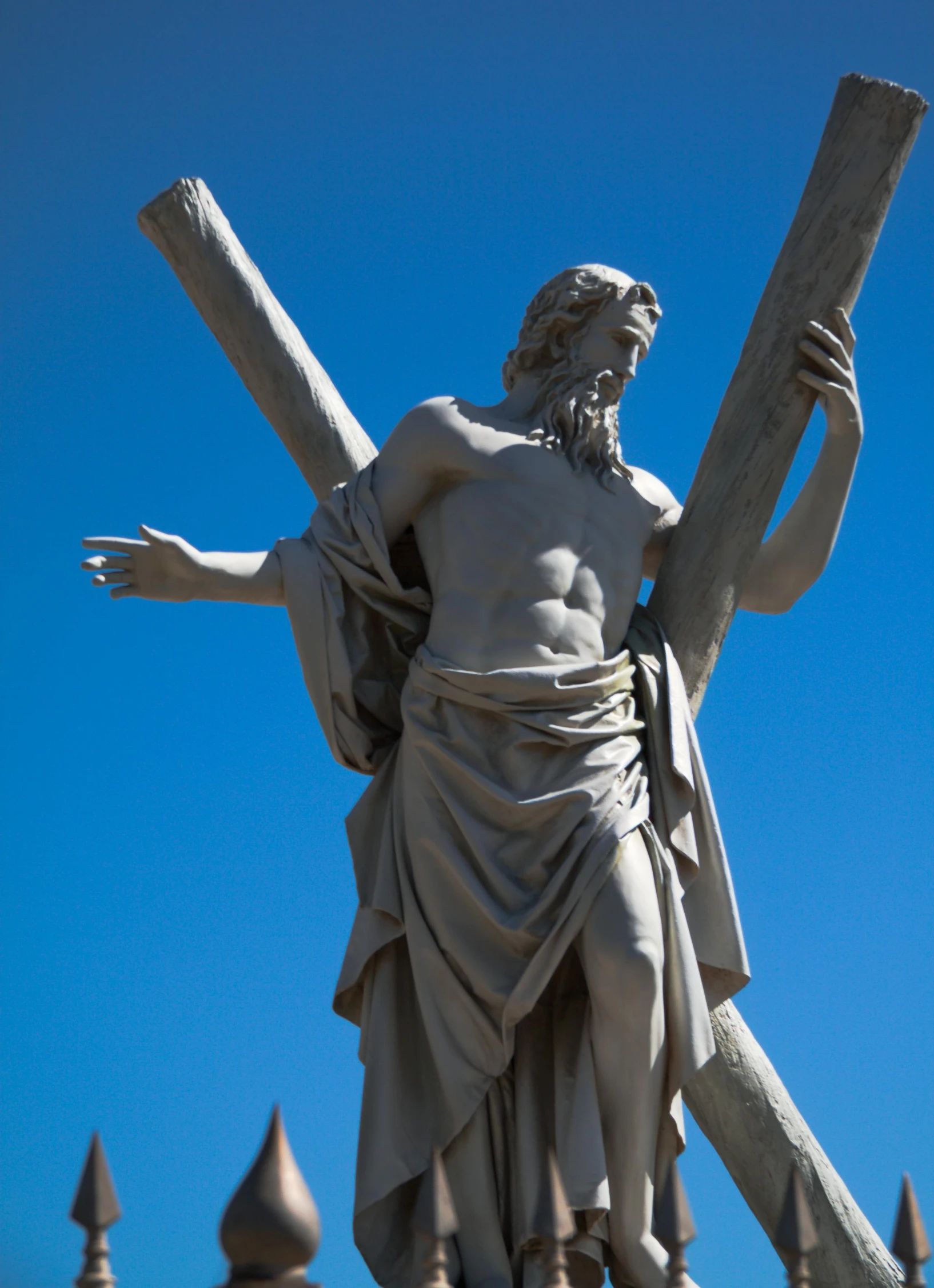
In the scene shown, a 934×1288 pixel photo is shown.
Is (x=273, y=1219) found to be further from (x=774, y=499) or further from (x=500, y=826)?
(x=774, y=499)

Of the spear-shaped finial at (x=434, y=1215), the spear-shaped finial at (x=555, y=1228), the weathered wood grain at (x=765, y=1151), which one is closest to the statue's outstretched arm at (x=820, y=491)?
the weathered wood grain at (x=765, y=1151)

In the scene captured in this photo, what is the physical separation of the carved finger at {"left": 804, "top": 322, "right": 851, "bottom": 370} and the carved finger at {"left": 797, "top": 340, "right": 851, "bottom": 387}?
18mm

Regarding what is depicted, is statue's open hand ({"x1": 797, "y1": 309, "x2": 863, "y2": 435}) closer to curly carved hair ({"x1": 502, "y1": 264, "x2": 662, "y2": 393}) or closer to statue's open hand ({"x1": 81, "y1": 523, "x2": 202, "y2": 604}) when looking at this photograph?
curly carved hair ({"x1": 502, "y1": 264, "x2": 662, "y2": 393})

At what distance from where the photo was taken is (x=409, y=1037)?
20.8 feet

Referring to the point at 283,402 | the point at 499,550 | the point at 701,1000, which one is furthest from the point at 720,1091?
the point at 283,402

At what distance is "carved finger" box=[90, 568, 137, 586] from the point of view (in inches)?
262

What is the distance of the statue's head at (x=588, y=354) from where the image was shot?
683cm

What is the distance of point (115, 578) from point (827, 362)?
2.82 meters

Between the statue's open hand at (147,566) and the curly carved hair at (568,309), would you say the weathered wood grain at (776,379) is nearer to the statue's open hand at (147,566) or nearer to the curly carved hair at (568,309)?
the curly carved hair at (568,309)

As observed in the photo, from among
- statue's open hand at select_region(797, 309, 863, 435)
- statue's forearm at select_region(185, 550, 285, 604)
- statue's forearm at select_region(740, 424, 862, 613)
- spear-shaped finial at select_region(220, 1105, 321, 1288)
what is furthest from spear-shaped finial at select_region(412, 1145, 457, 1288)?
statue's open hand at select_region(797, 309, 863, 435)

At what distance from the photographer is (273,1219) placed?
11.8 ft

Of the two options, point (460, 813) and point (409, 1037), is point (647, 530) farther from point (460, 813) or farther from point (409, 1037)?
point (409, 1037)

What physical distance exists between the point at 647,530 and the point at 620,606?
0.40 metres

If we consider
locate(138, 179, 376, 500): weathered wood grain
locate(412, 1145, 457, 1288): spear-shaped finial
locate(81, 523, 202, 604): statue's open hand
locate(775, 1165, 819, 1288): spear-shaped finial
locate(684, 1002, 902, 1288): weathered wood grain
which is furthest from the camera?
locate(138, 179, 376, 500): weathered wood grain
